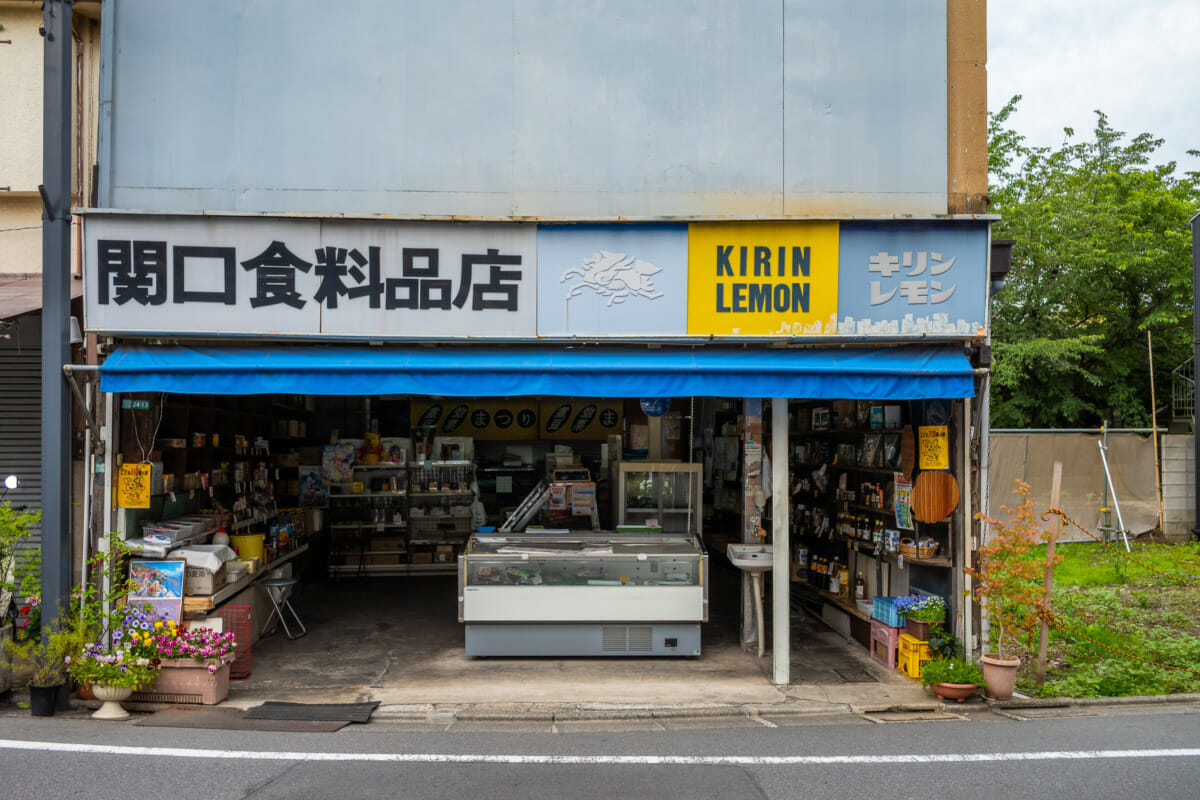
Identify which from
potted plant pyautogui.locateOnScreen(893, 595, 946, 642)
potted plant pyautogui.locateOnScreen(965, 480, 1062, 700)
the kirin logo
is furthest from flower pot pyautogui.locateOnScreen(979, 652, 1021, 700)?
the kirin logo

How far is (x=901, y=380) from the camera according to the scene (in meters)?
7.74

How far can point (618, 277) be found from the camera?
787cm

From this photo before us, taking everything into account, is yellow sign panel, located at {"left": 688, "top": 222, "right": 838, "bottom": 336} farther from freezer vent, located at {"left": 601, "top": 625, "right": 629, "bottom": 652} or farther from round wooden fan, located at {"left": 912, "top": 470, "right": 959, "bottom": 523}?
freezer vent, located at {"left": 601, "top": 625, "right": 629, "bottom": 652}

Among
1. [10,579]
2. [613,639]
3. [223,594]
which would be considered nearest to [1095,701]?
[613,639]

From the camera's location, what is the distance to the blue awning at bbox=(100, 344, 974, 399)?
754cm

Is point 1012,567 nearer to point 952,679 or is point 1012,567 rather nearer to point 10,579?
point 952,679

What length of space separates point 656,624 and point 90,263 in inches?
265

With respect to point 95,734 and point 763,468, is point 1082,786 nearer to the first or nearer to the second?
point 763,468

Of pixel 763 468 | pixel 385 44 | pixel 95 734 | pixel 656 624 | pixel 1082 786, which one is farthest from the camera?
pixel 763 468

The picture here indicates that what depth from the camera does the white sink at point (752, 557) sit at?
29.5ft

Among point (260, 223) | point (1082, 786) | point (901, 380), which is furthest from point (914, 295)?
point (260, 223)

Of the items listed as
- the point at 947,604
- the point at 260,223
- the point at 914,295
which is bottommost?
the point at 947,604

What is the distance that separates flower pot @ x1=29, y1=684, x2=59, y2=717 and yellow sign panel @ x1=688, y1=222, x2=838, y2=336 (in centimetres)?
662

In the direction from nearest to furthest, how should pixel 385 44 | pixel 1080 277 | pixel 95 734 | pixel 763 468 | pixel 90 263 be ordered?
pixel 95 734 → pixel 90 263 → pixel 385 44 → pixel 763 468 → pixel 1080 277
